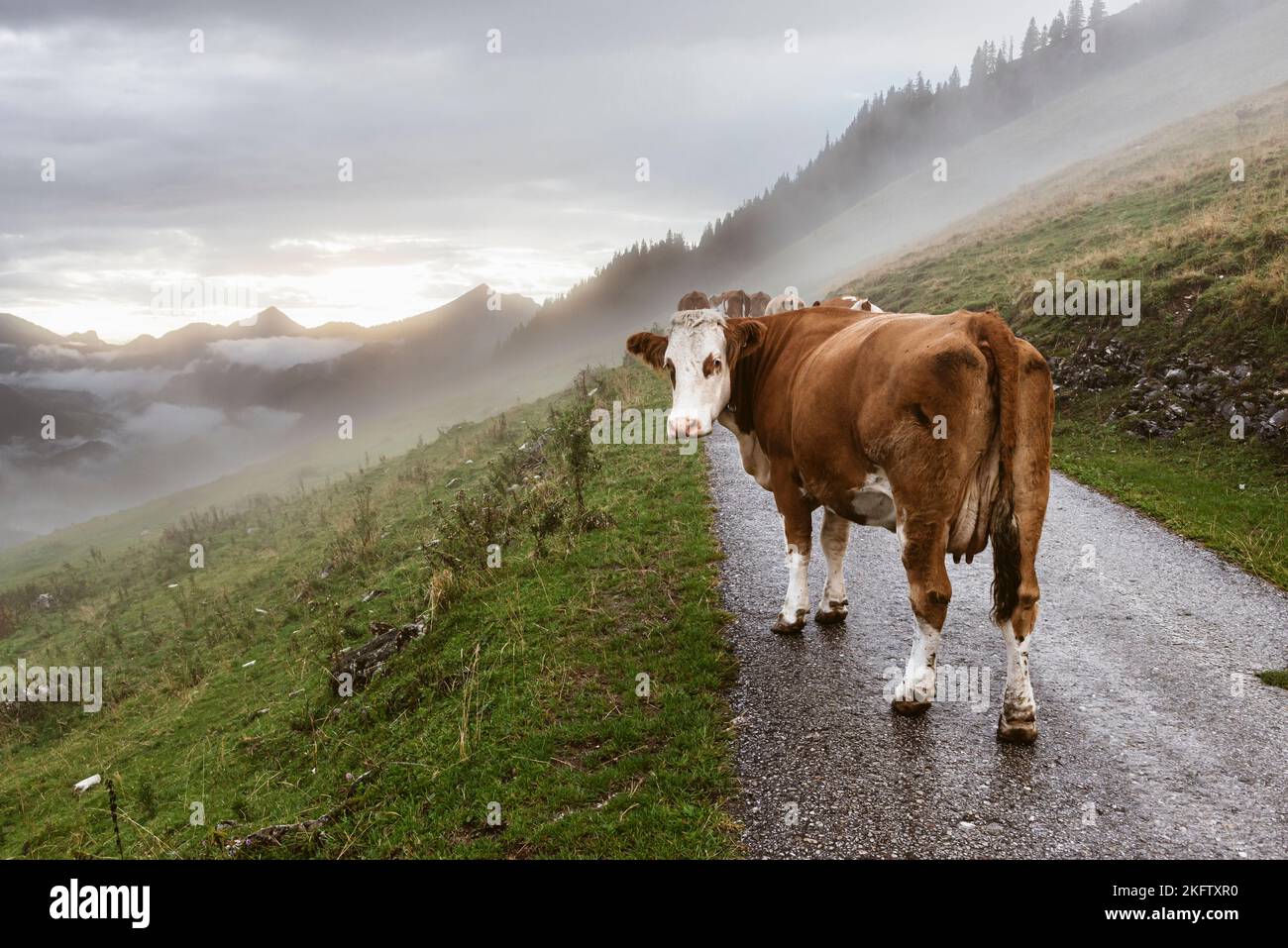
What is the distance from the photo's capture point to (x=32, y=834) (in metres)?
7.60

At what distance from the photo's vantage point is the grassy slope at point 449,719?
15.0 feet

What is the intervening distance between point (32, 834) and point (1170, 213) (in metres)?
30.4

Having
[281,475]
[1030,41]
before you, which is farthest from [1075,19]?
[281,475]

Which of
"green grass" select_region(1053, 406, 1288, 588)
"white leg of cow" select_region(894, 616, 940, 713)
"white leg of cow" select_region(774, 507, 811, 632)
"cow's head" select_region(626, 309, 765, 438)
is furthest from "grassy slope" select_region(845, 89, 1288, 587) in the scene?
"cow's head" select_region(626, 309, 765, 438)

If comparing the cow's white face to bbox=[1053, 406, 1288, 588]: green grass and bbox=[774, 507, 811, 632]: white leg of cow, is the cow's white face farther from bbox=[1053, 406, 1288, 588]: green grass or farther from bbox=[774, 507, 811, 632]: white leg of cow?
bbox=[1053, 406, 1288, 588]: green grass

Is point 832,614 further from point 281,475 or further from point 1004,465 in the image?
point 281,475

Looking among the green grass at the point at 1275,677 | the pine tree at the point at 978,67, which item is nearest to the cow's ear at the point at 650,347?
the green grass at the point at 1275,677

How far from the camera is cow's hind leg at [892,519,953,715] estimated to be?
444 centimetres

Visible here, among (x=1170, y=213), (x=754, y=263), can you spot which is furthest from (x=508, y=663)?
(x=754, y=263)

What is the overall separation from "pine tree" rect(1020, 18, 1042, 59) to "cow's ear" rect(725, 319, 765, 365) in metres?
153

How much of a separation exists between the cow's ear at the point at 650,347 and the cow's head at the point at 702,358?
0.52 ft

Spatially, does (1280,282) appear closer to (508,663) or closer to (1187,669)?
(1187,669)

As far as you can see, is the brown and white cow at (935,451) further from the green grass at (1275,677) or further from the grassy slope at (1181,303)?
the grassy slope at (1181,303)

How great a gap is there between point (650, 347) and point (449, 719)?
12.0ft
